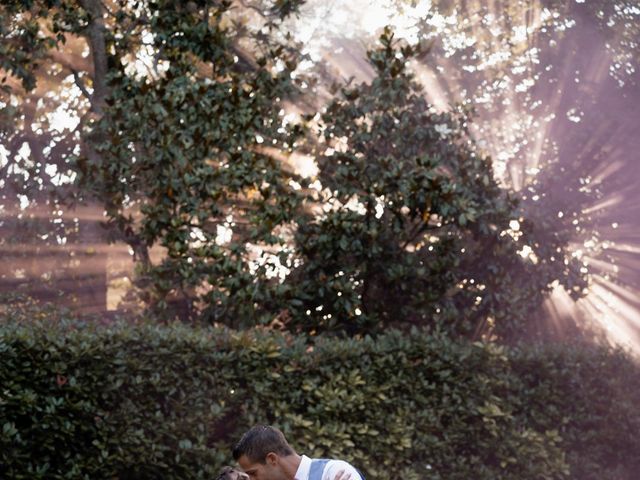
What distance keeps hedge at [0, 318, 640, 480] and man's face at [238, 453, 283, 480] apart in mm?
3417

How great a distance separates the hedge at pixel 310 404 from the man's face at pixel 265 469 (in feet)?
11.2

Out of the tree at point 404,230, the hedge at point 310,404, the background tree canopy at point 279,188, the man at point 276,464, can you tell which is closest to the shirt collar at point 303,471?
the man at point 276,464

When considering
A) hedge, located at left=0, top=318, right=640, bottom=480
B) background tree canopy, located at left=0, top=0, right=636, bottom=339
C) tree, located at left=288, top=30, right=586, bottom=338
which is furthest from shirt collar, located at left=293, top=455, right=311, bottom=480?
tree, located at left=288, top=30, right=586, bottom=338

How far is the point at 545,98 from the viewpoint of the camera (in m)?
23.3

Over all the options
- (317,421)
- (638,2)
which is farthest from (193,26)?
(638,2)

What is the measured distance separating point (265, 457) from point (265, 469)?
0.06 meters

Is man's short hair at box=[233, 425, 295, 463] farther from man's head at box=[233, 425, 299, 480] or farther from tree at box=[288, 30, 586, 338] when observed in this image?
tree at box=[288, 30, 586, 338]

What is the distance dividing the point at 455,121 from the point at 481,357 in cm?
400

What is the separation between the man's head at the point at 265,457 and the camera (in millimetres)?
4672

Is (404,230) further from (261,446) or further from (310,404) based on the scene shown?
(261,446)

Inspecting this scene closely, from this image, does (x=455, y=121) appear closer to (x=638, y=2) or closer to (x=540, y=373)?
(x=540, y=373)

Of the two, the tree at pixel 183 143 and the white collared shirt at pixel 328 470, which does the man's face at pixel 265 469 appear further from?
the tree at pixel 183 143

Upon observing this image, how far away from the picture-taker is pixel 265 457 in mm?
4668

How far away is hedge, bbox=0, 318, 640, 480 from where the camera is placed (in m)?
7.96
